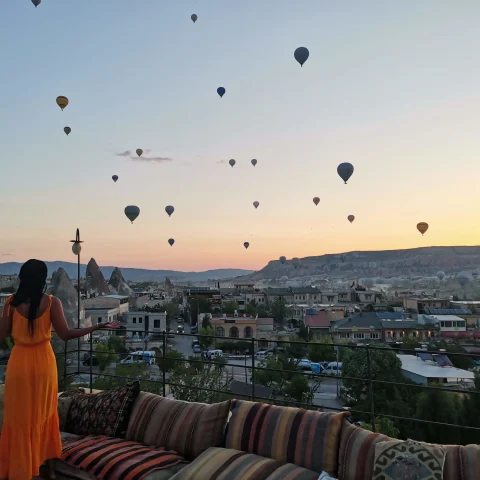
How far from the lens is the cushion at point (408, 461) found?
6.37ft

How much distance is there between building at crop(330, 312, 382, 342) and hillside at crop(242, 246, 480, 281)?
114 metres

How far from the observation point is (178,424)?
2.85m

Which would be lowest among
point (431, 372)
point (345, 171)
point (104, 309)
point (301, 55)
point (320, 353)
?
point (320, 353)

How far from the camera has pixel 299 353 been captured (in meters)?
33.8

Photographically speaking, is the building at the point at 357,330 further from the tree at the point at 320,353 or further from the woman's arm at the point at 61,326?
the woman's arm at the point at 61,326

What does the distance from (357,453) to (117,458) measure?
1.23 meters

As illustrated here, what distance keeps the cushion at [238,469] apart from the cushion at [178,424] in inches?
8.9

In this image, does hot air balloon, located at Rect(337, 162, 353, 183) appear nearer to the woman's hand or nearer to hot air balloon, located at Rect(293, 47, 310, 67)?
hot air balloon, located at Rect(293, 47, 310, 67)

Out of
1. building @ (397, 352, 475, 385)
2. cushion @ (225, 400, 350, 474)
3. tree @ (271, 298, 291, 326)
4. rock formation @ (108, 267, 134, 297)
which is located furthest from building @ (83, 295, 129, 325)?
cushion @ (225, 400, 350, 474)

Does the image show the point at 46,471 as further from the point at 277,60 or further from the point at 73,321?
the point at 73,321

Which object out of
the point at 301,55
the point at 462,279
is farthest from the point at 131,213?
the point at 462,279

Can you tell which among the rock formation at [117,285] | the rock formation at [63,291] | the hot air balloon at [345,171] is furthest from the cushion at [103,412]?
the rock formation at [117,285]

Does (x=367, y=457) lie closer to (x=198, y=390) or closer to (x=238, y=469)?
(x=238, y=469)

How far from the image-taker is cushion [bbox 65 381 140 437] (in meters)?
3.02
